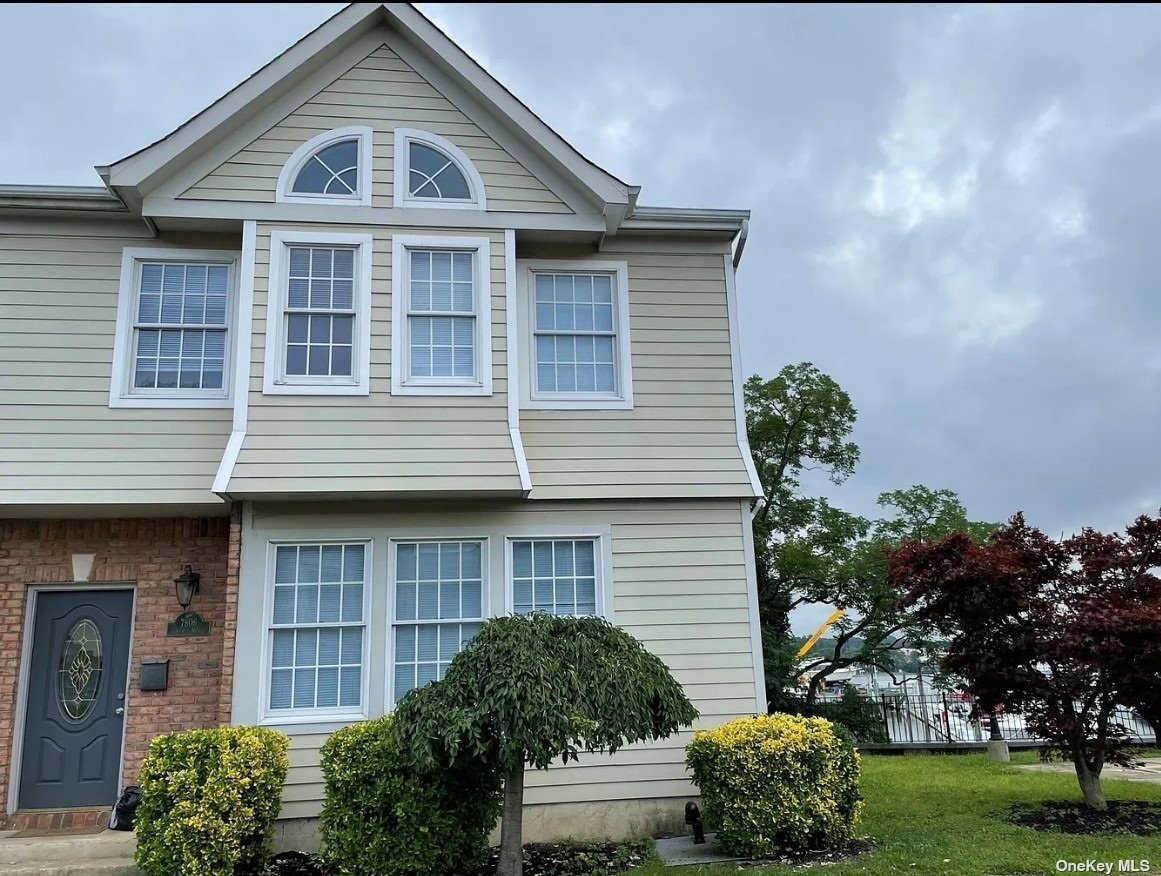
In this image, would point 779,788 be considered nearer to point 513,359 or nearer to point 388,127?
point 513,359

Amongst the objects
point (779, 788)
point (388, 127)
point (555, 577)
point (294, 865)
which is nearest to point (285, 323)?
point (388, 127)

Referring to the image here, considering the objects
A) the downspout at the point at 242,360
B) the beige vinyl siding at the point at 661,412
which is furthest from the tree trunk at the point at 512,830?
the downspout at the point at 242,360

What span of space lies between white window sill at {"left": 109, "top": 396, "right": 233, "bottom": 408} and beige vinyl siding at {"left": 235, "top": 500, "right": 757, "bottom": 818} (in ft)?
3.87

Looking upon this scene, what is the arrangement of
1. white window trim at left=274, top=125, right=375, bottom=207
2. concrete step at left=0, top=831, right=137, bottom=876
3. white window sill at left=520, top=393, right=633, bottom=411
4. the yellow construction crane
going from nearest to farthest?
concrete step at left=0, top=831, right=137, bottom=876 → white window trim at left=274, top=125, right=375, bottom=207 → white window sill at left=520, top=393, right=633, bottom=411 → the yellow construction crane

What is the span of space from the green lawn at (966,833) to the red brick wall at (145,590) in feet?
15.2

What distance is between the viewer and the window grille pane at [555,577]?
25.8ft

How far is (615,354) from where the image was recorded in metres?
8.56

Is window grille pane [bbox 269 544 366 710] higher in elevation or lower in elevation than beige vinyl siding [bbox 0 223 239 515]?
lower

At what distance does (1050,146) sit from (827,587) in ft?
31.2

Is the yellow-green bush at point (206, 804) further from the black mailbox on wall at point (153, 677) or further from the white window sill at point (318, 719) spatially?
the black mailbox on wall at point (153, 677)

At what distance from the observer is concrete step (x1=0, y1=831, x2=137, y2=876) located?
6.32 meters

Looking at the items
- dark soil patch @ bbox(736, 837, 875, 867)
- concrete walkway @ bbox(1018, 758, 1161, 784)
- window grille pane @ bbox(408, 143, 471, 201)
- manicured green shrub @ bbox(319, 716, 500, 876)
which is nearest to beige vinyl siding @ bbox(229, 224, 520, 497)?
window grille pane @ bbox(408, 143, 471, 201)

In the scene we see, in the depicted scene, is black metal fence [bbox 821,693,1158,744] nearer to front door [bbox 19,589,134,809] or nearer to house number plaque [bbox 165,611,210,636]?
house number plaque [bbox 165,611,210,636]

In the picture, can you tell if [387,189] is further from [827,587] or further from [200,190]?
[827,587]
